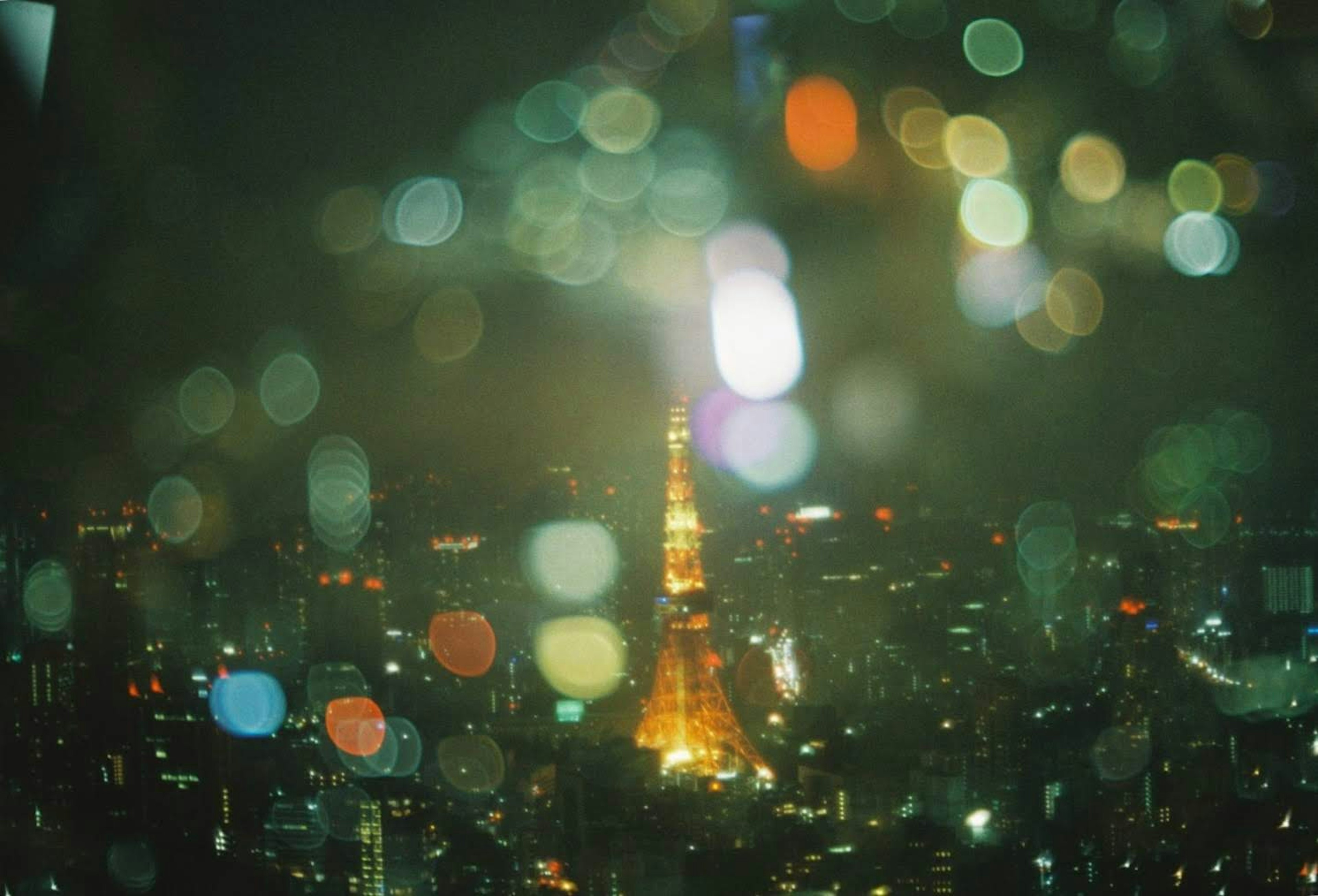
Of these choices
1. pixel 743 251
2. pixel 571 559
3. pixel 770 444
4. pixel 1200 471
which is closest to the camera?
pixel 743 251

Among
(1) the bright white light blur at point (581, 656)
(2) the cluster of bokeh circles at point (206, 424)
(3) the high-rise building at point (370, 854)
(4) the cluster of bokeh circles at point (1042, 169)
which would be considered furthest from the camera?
(1) the bright white light blur at point (581, 656)

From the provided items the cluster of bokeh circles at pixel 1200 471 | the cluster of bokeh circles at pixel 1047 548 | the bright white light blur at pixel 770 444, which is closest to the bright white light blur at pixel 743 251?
the bright white light blur at pixel 770 444

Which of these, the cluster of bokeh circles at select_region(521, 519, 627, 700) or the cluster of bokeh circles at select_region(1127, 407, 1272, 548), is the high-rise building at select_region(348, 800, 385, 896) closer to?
the cluster of bokeh circles at select_region(521, 519, 627, 700)

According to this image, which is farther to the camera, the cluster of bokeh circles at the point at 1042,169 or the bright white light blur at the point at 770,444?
the bright white light blur at the point at 770,444

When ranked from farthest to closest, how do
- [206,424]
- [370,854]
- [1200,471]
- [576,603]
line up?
1. [576,603]
2. [1200,471]
3. [206,424]
4. [370,854]

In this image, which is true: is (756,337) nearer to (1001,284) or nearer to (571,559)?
(1001,284)

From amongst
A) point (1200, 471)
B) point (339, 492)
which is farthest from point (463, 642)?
point (1200, 471)

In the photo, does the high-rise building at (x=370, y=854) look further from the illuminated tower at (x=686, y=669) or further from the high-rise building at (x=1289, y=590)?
the high-rise building at (x=1289, y=590)
